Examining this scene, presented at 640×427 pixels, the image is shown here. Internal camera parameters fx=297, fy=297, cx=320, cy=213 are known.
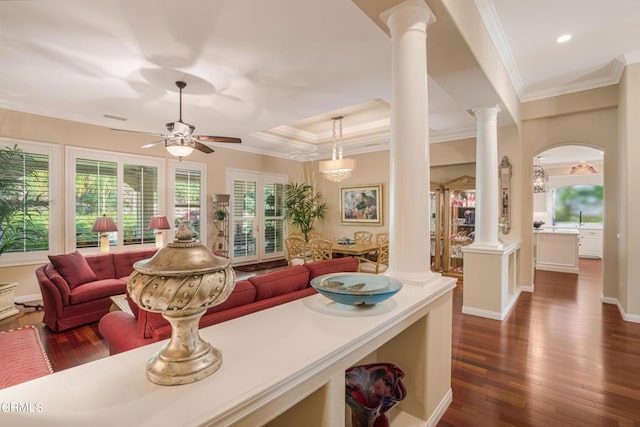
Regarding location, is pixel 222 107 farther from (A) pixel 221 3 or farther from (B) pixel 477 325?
(B) pixel 477 325

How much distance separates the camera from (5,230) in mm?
4117

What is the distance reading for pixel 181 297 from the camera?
0.84m

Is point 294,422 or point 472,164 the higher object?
point 472,164

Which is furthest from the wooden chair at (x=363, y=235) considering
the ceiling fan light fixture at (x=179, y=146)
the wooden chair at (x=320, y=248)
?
the ceiling fan light fixture at (x=179, y=146)

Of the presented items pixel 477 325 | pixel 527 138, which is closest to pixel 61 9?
pixel 477 325

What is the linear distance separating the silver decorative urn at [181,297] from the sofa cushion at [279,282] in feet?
4.05

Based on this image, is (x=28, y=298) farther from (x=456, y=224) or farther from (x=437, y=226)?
(x=456, y=224)

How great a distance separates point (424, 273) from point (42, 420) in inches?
72.7

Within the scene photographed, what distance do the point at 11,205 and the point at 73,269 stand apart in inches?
53.5

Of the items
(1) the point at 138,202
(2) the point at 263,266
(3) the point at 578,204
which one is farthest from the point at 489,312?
(3) the point at 578,204

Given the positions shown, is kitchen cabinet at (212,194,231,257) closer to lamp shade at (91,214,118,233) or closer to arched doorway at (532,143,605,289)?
lamp shade at (91,214,118,233)

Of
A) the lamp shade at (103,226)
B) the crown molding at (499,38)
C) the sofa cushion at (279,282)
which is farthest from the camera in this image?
the lamp shade at (103,226)

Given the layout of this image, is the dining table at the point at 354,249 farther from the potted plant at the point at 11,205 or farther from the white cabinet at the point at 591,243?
the white cabinet at the point at 591,243

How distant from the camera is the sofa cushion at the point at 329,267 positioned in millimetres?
2606
